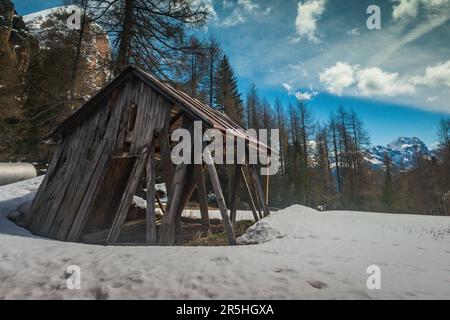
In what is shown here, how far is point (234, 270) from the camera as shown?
3.03 meters

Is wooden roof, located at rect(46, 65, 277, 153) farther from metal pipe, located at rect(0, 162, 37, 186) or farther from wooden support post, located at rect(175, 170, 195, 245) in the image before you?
metal pipe, located at rect(0, 162, 37, 186)

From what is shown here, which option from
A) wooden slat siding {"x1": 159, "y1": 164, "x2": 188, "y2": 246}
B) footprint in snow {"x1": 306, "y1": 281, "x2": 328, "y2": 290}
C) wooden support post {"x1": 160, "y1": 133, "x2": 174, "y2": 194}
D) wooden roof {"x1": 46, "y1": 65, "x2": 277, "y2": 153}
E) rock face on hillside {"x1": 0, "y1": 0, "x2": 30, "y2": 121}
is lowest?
footprint in snow {"x1": 306, "y1": 281, "x2": 328, "y2": 290}

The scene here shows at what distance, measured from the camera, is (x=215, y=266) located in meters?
3.17

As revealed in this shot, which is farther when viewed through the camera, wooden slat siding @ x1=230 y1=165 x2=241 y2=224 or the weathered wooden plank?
wooden slat siding @ x1=230 y1=165 x2=241 y2=224

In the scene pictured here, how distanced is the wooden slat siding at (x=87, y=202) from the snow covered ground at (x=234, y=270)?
906 millimetres

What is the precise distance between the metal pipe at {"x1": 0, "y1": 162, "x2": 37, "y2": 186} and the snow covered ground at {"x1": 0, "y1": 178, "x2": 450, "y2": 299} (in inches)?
300

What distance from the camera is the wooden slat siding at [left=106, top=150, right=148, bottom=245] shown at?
5066 mm

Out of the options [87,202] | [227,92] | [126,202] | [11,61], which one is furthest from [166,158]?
[227,92]

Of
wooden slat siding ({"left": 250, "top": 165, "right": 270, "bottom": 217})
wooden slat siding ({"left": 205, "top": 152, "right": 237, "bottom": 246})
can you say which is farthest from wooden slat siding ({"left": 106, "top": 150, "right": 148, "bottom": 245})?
wooden slat siding ({"left": 250, "top": 165, "right": 270, "bottom": 217})

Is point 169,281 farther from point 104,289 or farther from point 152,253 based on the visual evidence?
point 152,253

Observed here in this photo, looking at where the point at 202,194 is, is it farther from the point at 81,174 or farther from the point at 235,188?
the point at 81,174

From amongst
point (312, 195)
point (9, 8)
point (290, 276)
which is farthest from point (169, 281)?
point (9, 8)

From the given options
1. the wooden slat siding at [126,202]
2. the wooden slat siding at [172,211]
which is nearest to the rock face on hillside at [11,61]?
the wooden slat siding at [126,202]
